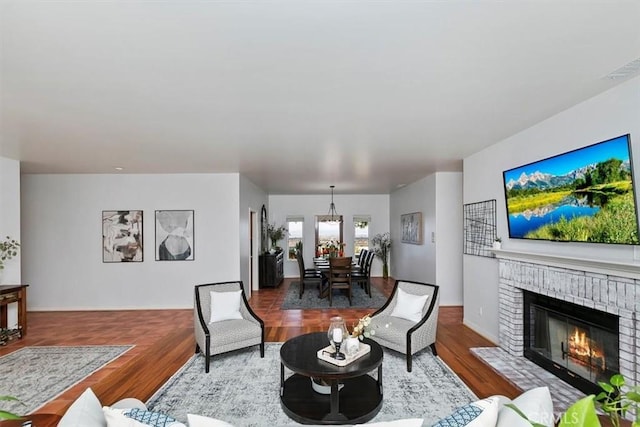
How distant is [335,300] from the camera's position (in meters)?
6.65

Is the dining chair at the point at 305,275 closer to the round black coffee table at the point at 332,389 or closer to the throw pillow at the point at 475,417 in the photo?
the round black coffee table at the point at 332,389

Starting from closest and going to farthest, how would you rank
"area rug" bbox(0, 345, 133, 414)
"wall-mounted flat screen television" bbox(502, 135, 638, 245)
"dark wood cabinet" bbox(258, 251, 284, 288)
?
"wall-mounted flat screen television" bbox(502, 135, 638, 245), "area rug" bbox(0, 345, 133, 414), "dark wood cabinet" bbox(258, 251, 284, 288)

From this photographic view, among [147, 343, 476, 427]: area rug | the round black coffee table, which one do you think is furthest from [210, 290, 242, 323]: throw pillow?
the round black coffee table

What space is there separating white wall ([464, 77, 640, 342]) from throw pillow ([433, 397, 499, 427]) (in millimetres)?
1979

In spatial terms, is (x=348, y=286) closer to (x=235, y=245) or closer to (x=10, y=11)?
(x=235, y=245)

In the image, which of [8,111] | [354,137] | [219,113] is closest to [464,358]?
[354,137]

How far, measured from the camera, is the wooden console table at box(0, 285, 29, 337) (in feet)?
14.0

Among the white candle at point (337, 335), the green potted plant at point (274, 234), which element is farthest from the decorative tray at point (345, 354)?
the green potted plant at point (274, 234)

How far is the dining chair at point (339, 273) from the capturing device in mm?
6301

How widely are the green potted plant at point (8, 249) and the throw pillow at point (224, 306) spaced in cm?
316

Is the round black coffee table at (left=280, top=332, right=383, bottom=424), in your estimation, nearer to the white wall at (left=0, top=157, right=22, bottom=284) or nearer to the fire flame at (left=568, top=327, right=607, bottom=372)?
the fire flame at (left=568, top=327, right=607, bottom=372)

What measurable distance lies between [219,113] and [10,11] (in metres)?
1.49

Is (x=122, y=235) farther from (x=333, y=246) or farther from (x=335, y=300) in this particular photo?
(x=333, y=246)

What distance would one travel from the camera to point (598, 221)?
2494 mm
